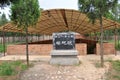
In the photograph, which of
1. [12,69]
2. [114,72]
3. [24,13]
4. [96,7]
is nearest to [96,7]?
[96,7]

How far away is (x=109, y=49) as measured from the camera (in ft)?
62.3

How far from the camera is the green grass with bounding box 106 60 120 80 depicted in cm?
1216

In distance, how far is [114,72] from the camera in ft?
42.6

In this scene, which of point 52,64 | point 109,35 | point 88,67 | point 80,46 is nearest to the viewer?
point 88,67

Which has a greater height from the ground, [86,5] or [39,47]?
[86,5]

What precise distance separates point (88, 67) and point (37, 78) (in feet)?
9.11

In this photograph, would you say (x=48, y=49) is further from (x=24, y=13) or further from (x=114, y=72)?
(x=114, y=72)

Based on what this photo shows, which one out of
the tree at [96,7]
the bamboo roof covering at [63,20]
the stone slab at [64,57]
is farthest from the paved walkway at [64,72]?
the bamboo roof covering at [63,20]

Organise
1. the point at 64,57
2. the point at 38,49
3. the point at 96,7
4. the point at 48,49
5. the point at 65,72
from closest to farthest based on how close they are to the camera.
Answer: the point at 65,72
the point at 96,7
the point at 64,57
the point at 48,49
the point at 38,49

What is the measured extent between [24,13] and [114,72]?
4940 millimetres

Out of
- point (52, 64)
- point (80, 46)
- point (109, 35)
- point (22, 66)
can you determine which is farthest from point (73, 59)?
point (109, 35)

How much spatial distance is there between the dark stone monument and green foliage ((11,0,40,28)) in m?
2.02

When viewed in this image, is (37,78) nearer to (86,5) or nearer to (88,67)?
(88,67)

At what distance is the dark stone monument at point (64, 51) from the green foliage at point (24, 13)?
202cm
